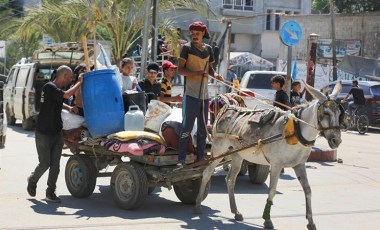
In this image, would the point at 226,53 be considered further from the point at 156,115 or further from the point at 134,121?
the point at 134,121

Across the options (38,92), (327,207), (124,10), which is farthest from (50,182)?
(124,10)

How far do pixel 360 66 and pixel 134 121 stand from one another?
86.5 feet

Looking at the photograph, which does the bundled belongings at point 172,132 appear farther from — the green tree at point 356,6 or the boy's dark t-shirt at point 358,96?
the green tree at point 356,6

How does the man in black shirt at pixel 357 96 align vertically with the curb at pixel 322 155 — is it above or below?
above

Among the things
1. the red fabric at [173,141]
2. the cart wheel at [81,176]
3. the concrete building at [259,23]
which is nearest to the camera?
the red fabric at [173,141]

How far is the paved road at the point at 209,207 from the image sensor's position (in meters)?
8.62

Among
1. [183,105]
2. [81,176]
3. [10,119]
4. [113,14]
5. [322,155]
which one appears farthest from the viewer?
[10,119]

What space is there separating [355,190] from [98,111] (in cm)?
506

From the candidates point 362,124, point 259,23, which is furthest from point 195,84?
point 259,23

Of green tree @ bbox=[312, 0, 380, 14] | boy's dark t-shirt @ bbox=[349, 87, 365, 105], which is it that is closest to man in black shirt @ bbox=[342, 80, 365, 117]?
boy's dark t-shirt @ bbox=[349, 87, 365, 105]

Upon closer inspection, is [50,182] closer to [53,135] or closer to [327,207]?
[53,135]

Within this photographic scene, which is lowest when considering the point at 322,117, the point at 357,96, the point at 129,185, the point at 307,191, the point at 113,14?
the point at 357,96

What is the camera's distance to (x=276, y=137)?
8.47 metres

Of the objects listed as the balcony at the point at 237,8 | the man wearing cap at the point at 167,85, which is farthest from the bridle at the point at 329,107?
the balcony at the point at 237,8
